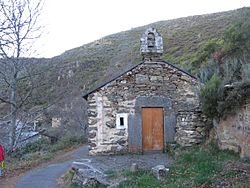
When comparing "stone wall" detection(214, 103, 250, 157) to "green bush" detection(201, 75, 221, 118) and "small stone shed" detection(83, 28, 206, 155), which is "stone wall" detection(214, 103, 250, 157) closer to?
"green bush" detection(201, 75, 221, 118)

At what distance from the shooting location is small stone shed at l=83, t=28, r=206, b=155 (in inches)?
567

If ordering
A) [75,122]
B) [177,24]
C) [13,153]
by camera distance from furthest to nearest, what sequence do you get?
[177,24] < [75,122] < [13,153]

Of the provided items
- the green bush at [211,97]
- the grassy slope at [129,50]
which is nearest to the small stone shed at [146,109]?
→ the green bush at [211,97]

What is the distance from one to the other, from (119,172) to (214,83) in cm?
434

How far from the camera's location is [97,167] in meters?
11.3

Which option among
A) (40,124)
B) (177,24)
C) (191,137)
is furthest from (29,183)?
(177,24)

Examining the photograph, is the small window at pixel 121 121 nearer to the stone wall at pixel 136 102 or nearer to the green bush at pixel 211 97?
the stone wall at pixel 136 102

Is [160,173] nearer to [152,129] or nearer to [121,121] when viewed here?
[121,121]

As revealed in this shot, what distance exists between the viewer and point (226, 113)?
10969mm

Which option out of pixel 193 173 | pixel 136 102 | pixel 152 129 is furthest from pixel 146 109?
pixel 193 173

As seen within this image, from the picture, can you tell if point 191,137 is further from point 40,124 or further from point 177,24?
point 177,24

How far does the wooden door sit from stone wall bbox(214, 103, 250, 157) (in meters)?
3.71

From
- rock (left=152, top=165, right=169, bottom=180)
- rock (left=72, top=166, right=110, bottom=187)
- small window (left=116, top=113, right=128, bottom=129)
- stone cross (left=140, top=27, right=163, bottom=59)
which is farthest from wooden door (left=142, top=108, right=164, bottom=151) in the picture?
rock (left=152, top=165, right=169, bottom=180)

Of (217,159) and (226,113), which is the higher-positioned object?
(226,113)
